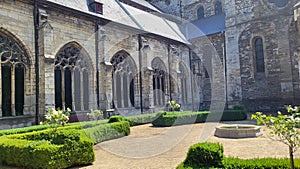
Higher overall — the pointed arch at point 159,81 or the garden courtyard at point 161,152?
the pointed arch at point 159,81

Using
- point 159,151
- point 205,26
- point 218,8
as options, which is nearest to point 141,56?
point 205,26

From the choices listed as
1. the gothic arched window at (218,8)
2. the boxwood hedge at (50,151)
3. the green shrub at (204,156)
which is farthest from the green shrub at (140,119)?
the gothic arched window at (218,8)

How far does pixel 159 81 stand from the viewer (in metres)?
19.6

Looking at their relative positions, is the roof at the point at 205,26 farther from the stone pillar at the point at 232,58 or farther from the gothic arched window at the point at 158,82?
the gothic arched window at the point at 158,82

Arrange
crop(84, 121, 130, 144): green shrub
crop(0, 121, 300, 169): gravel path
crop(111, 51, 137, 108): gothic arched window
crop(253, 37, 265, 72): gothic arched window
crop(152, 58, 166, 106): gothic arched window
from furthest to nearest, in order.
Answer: crop(253, 37, 265, 72): gothic arched window
crop(152, 58, 166, 106): gothic arched window
crop(111, 51, 137, 108): gothic arched window
crop(84, 121, 130, 144): green shrub
crop(0, 121, 300, 169): gravel path

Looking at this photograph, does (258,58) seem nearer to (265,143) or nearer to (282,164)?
(265,143)

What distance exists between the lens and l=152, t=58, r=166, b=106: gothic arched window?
19.1m

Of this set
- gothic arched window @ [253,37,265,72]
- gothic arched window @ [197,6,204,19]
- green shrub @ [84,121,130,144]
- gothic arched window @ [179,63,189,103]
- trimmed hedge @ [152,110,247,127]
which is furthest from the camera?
gothic arched window @ [197,6,204,19]

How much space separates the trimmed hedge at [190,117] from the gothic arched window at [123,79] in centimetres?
283

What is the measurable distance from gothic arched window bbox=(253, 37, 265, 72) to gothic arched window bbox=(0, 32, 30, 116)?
16686mm

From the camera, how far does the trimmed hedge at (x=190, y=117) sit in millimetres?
13898

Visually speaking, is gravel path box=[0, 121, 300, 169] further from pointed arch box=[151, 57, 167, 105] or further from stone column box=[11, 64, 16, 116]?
pointed arch box=[151, 57, 167, 105]

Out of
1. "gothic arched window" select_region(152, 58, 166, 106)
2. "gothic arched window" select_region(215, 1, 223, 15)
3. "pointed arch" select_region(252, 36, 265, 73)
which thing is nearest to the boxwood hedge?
"gothic arched window" select_region(152, 58, 166, 106)

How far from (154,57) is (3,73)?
10.8m
